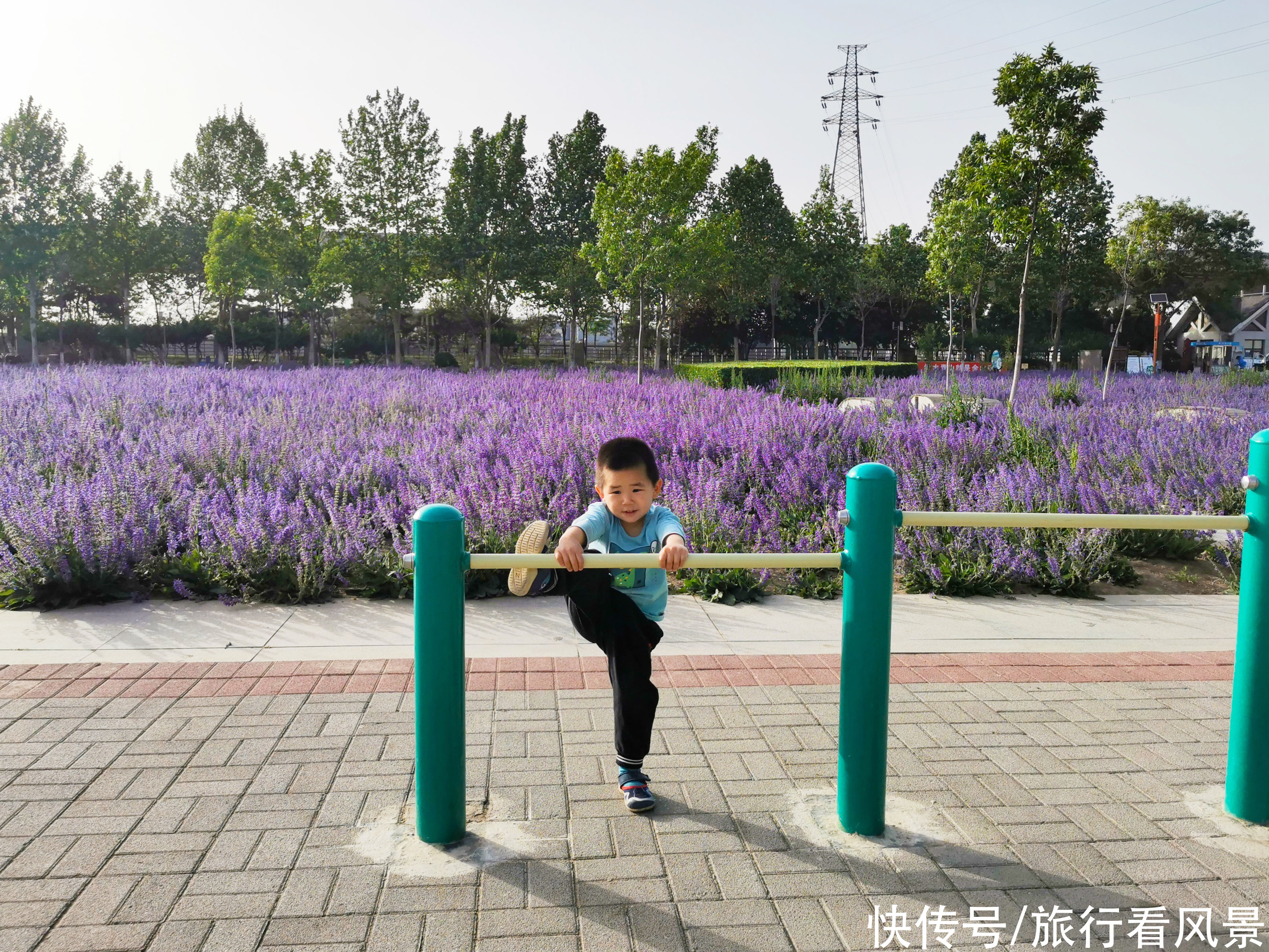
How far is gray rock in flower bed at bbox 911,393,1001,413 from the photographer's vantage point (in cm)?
1227

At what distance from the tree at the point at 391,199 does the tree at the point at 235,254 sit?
4823mm

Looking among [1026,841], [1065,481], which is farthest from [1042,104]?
[1026,841]

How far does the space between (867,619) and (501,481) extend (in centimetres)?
464

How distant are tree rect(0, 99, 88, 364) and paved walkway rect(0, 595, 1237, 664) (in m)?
39.5

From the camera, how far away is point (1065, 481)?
787 centimetres

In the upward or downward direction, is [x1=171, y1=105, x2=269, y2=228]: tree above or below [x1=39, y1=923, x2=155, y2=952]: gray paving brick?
above

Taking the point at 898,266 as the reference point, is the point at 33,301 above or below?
below

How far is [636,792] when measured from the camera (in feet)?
11.0

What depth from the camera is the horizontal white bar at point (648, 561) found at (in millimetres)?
2871

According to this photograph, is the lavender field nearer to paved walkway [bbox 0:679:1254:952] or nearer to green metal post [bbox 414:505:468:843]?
paved walkway [bbox 0:679:1254:952]

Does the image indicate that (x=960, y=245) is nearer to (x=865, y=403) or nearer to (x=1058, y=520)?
(x=865, y=403)

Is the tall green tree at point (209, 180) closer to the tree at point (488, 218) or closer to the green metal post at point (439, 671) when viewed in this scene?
the tree at point (488, 218)

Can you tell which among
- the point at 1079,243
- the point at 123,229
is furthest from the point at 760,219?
the point at 123,229

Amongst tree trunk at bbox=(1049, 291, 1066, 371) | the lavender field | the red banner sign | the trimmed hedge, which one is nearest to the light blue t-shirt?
the lavender field
